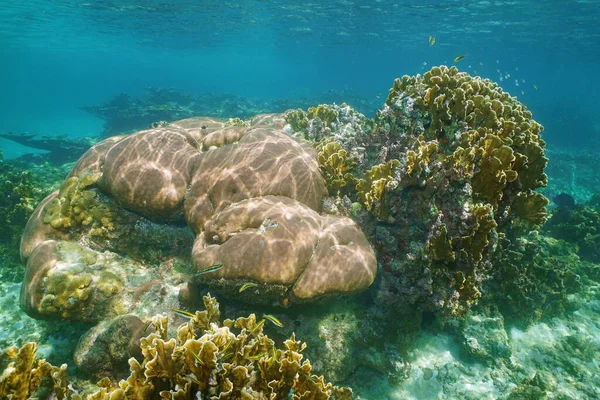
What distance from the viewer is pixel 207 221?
5.20 meters

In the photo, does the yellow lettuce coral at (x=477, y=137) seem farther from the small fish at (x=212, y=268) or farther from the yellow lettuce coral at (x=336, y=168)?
the small fish at (x=212, y=268)

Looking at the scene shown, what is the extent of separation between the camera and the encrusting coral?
8.77 feet

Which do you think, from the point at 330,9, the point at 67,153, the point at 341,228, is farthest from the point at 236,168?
the point at 330,9

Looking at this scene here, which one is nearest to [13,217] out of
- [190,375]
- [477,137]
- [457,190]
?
[190,375]

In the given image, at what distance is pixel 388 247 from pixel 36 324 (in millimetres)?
6860

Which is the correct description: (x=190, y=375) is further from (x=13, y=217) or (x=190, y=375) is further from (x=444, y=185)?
(x=13, y=217)

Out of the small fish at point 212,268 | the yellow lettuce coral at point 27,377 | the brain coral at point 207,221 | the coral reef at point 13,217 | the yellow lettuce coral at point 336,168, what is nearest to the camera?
the yellow lettuce coral at point 27,377

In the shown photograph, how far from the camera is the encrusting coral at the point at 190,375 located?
2672 millimetres

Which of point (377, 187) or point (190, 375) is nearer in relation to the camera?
point (190, 375)

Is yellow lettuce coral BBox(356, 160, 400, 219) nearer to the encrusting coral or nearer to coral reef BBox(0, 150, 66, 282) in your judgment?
the encrusting coral

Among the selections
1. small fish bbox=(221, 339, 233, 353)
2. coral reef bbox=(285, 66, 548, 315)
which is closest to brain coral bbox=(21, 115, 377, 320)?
coral reef bbox=(285, 66, 548, 315)

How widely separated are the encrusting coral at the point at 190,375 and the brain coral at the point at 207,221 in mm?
1246

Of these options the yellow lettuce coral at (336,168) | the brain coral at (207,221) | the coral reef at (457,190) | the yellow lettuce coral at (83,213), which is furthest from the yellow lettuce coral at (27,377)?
the yellow lettuce coral at (336,168)

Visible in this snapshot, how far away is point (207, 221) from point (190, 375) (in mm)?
2851
